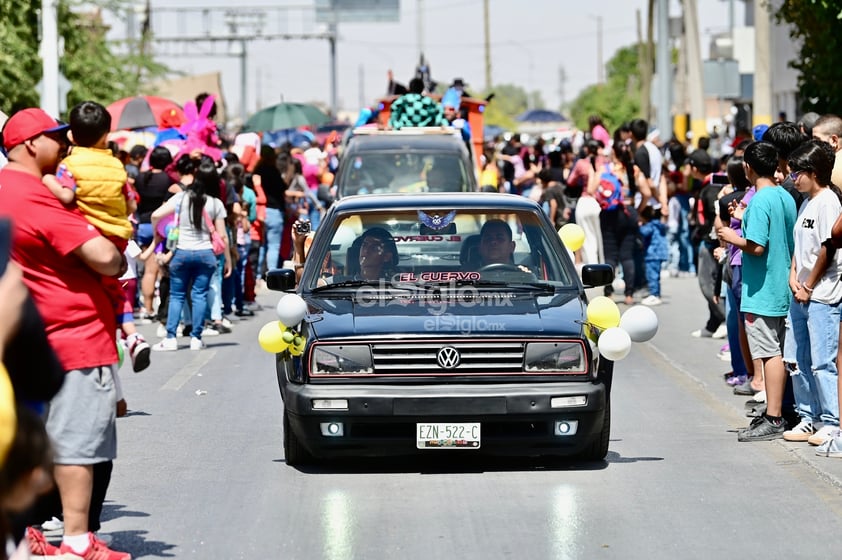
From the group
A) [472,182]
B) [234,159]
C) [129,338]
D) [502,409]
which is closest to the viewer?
[129,338]

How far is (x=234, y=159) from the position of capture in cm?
1995

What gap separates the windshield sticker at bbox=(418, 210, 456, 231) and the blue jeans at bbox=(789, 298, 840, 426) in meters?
2.22

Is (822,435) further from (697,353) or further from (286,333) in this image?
(697,353)

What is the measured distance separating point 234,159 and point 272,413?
8364mm

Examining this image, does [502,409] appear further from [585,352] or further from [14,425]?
[14,425]

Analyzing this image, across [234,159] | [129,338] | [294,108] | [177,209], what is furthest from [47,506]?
[294,108]

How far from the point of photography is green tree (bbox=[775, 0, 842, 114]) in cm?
1997

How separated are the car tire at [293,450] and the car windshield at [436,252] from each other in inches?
39.7

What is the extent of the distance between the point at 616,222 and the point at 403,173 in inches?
145

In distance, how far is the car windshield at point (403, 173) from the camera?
18031 millimetres

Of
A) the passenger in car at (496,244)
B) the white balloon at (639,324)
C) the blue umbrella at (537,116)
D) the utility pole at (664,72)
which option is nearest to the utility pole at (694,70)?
the utility pole at (664,72)

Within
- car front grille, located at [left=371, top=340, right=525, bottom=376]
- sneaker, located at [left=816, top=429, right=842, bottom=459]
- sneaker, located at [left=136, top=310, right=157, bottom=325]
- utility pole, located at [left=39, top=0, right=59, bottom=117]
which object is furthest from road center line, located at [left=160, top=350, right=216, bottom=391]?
utility pole, located at [left=39, top=0, right=59, bottom=117]

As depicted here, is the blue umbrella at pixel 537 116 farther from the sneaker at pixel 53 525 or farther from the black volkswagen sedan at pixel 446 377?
the sneaker at pixel 53 525

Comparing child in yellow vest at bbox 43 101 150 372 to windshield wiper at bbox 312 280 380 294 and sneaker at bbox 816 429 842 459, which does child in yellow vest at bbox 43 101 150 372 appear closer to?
windshield wiper at bbox 312 280 380 294
